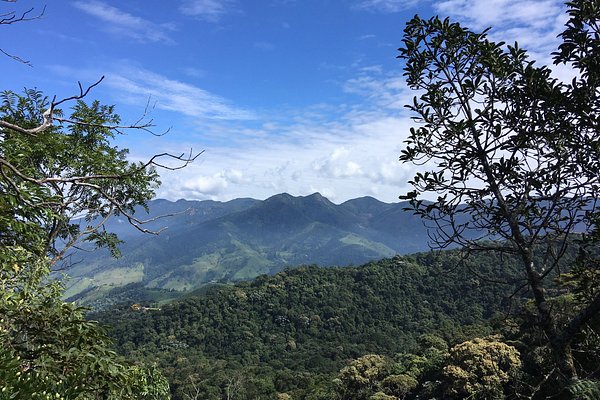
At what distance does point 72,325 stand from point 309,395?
164ft

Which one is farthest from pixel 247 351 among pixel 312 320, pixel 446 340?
pixel 446 340

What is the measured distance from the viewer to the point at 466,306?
9194cm

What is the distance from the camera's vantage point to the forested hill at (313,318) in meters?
81.2

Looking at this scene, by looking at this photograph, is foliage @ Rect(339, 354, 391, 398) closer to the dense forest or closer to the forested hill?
the dense forest

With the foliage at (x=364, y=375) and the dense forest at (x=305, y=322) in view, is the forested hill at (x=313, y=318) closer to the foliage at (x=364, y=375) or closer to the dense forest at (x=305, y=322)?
the dense forest at (x=305, y=322)

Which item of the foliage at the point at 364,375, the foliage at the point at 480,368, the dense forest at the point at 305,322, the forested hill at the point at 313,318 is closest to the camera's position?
the foliage at the point at 480,368

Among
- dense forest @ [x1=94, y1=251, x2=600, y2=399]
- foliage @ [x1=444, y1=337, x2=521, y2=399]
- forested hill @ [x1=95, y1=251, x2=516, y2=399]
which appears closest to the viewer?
foliage @ [x1=444, y1=337, x2=521, y2=399]

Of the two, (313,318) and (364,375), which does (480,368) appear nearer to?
(364,375)

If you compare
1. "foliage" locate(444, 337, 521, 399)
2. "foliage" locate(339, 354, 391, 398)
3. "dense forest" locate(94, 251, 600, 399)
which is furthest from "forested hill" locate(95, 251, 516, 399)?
"foliage" locate(444, 337, 521, 399)

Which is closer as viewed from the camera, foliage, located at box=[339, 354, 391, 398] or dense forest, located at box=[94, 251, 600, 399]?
foliage, located at box=[339, 354, 391, 398]

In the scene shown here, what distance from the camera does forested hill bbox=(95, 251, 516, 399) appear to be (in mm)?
81188

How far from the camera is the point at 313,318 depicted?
10131 centimetres

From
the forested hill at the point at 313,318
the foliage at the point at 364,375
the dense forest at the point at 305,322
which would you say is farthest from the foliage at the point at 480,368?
the forested hill at the point at 313,318

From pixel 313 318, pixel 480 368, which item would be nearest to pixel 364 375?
pixel 480 368
